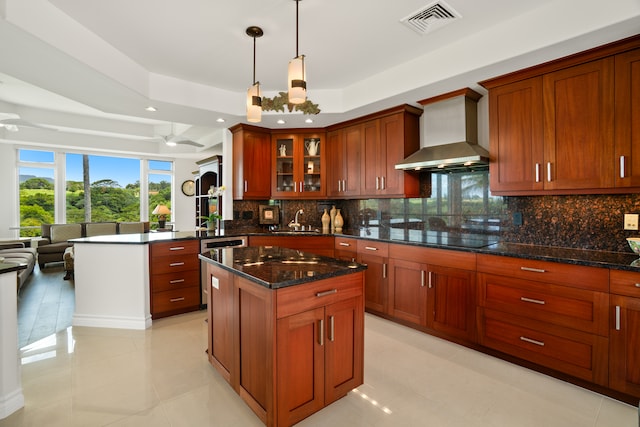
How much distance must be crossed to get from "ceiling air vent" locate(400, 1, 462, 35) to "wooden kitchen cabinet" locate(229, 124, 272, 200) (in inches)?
108

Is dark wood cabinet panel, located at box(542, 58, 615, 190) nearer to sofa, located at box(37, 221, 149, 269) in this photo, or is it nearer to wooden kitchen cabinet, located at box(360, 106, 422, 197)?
wooden kitchen cabinet, located at box(360, 106, 422, 197)

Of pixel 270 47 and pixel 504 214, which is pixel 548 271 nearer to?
pixel 504 214

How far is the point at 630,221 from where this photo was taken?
7.82 ft

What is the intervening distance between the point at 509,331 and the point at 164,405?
2625 mm

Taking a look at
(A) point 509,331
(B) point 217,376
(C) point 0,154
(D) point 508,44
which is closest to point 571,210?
(A) point 509,331

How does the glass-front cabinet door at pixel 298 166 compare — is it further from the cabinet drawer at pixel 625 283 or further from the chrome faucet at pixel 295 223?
the cabinet drawer at pixel 625 283

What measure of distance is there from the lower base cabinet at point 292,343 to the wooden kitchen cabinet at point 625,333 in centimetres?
166

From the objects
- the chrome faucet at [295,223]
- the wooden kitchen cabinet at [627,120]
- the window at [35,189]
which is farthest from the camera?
the window at [35,189]

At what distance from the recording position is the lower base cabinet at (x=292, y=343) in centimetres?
164

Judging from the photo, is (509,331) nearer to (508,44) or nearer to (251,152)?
(508,44)

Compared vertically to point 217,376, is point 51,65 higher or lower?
higher

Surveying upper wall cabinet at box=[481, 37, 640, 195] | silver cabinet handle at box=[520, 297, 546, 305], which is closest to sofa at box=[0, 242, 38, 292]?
silver cabinet handle at box=[520, 297, 546, 305]

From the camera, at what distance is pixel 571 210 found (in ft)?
8.81

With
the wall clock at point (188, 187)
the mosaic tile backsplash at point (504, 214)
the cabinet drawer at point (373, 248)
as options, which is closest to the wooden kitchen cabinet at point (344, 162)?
the mosaic tile backsplash at point (504, 214)
